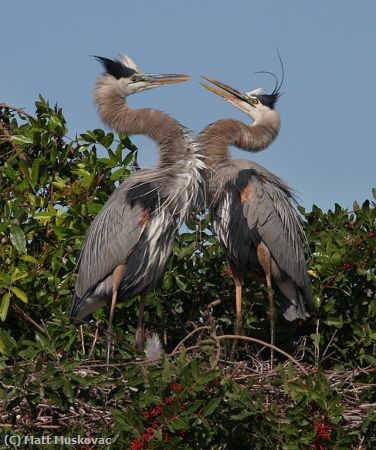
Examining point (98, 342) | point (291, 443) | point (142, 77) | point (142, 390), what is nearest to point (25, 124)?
point (142, 77)

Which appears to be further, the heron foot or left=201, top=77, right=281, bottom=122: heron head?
left=201, top=77, right=281, bottom=122: heron head

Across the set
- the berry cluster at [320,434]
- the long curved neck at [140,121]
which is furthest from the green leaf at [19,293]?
the berry cluster at [320,434]

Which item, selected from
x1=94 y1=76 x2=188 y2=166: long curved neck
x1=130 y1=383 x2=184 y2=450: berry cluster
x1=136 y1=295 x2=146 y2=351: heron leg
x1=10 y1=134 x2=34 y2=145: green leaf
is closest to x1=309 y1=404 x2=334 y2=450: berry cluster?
x1=130 y1=383 x2=184 y2=450: berry cluster

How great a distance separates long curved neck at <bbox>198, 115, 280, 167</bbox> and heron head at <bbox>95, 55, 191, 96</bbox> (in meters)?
0.68

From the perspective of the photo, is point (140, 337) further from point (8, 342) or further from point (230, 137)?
point (8, 342)

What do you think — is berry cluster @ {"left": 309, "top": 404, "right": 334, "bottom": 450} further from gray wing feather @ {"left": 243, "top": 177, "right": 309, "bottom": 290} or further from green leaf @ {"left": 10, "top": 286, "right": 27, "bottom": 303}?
gray wing feather @ {"left": 243, "top": 177, "right": 309, "bottom": 290}

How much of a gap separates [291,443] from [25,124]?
349 cm

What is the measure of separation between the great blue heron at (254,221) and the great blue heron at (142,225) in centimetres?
34

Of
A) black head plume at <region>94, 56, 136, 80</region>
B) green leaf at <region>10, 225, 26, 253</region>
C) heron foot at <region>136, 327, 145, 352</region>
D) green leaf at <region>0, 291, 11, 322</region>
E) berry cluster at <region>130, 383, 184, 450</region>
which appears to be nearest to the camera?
berry cluster at <region>130, 383, 184, 450</region>

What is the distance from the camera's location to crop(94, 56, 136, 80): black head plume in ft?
29.6

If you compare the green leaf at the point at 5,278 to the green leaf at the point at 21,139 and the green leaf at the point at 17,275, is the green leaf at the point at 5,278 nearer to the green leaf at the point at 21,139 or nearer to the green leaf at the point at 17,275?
the green leaf at the point at 17,275

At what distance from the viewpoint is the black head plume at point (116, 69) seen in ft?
29.6

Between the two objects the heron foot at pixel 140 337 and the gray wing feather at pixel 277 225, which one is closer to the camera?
the heron foot at pixel 140 337

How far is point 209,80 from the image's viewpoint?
30.9 feet
